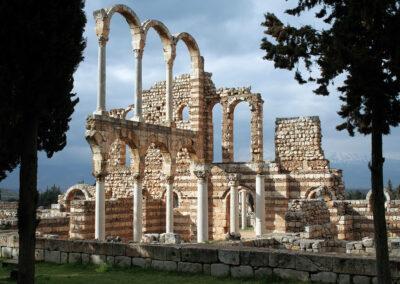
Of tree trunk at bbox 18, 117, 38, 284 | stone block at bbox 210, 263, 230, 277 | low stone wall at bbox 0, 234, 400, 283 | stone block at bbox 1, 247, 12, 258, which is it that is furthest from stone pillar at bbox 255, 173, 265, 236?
tree trunk at bbox 18, 117, 38, 284

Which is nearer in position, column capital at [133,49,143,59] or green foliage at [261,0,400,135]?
green foliage at [261,0,400,135]

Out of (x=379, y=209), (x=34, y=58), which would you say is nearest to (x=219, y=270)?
(x=379, y=209)

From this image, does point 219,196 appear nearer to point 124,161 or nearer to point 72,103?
point 124,161

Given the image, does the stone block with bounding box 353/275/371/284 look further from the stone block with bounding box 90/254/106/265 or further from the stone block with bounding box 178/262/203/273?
the stone block with bounding box 90/254/106/265

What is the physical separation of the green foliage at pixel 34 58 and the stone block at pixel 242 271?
4.65 metres

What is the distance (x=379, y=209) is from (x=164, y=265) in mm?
5159

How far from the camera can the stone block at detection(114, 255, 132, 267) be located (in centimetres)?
1162

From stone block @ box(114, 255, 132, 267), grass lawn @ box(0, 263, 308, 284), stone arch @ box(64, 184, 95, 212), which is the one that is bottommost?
grass lawn @ box(0, 263, 308, 284)

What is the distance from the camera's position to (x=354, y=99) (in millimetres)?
7402

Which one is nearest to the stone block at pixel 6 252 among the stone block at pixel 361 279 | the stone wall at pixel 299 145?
the stone block at pixel 361 279

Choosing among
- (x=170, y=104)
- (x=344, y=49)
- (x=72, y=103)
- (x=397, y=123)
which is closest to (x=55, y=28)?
(x=72, y=103)

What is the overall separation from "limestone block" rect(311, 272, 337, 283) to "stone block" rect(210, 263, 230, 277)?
5.67ft

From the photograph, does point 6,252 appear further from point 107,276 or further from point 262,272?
point 262,272

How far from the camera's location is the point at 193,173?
96.0 ft
